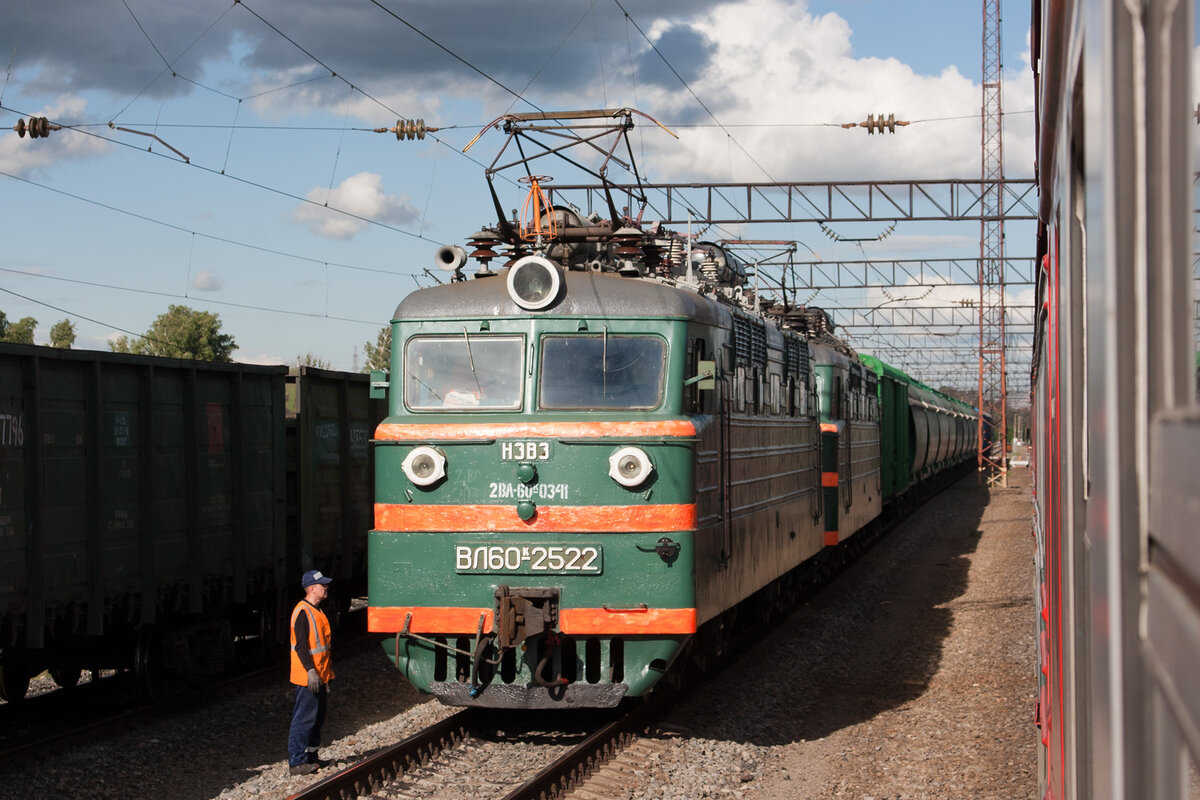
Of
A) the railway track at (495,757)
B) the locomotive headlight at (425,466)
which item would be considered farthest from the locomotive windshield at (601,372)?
the railway track at (495,757)

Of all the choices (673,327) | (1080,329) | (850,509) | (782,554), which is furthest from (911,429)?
(1080,329)

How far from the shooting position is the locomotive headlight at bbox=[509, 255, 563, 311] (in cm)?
894

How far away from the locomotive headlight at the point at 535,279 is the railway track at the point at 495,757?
10.1ft

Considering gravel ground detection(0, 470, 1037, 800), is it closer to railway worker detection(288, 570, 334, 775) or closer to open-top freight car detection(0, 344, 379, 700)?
railway worker detection(288, 570, 334, 775)

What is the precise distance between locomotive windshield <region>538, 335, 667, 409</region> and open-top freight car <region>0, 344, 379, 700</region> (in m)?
3.72

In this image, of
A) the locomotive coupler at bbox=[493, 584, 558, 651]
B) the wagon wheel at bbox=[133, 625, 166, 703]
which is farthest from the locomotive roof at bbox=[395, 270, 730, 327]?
the wagon wheel at bbox=[133, 625, 166, 703]

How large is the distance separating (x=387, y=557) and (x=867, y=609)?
918 cm

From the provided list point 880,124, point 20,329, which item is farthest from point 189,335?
point 880,124

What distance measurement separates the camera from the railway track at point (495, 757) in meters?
7.80

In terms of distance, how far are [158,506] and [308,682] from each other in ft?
9.54

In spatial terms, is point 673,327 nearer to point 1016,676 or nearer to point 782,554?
point 782,554

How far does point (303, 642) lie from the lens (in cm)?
873

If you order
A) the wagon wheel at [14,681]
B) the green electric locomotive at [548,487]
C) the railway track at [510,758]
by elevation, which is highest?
the green electric locomotive at [548,487]

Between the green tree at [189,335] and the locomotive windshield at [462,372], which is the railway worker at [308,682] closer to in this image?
the locomotive windshield at [462,372]
